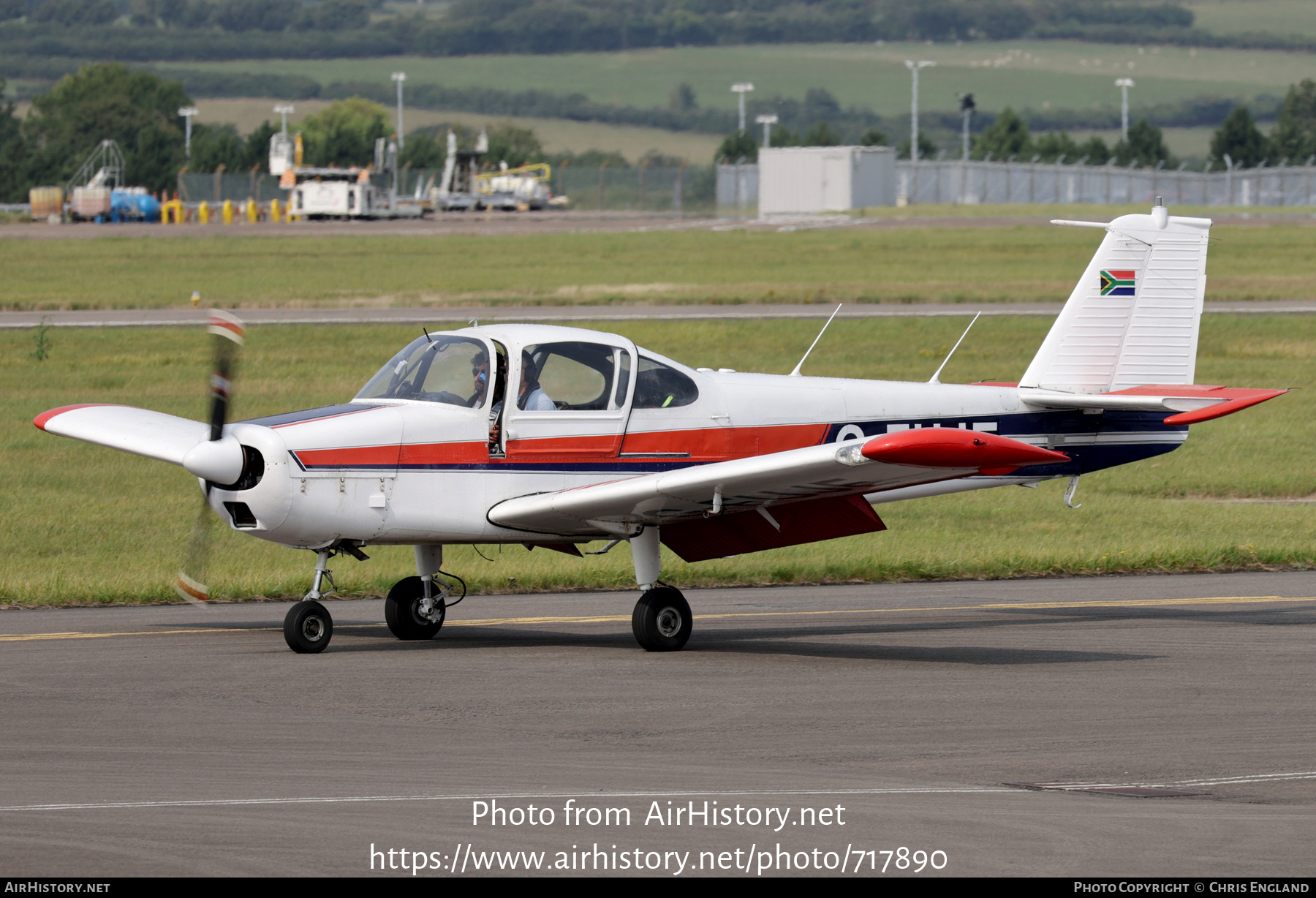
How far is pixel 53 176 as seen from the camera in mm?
135500

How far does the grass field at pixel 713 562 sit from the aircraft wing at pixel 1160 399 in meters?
2.44

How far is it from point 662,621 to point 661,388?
64.8 inches

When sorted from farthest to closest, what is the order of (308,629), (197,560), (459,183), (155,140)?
(155,140) → (459,183) → (308,629) → (197,560)

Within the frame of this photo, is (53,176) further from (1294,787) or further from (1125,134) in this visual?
(1294,787)

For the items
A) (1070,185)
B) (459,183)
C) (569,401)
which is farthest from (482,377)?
(459,183)

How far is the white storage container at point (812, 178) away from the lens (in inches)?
4222

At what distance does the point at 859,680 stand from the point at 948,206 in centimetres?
10014

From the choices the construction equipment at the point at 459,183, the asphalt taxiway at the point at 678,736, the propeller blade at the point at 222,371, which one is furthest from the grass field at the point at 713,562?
the construction equipment at the point at 459,183

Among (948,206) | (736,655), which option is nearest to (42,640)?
(736,655)

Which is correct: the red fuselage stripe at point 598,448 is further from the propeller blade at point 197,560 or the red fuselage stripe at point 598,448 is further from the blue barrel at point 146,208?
the blue barrel at point 146,208

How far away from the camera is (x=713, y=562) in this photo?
613 inches

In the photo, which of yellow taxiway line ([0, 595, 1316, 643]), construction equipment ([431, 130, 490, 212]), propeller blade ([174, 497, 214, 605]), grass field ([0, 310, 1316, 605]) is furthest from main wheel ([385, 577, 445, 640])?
construction equipment ([431, 130, 490, 212])

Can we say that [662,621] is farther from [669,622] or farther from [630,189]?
[630,189]

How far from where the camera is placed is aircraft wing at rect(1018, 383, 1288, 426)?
484 inches
